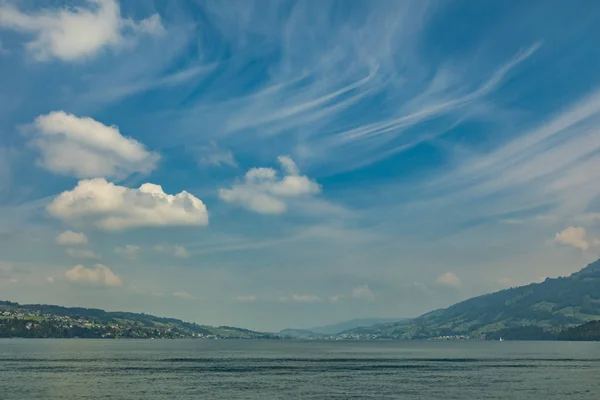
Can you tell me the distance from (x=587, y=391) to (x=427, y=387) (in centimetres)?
3445

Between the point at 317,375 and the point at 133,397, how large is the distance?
228 feet

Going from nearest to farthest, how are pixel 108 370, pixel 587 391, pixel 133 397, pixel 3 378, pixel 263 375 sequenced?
pixel 133 397 < pixel 587 391 < pixel 3 378 < pixel 263 375 < pixel 108 370

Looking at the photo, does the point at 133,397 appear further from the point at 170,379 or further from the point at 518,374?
the point at 518,374

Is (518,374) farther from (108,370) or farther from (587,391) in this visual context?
(108,370)

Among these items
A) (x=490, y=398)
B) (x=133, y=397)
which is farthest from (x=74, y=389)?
(x=490, y=398)

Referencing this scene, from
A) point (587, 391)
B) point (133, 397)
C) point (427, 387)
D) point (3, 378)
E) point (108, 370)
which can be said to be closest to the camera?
point (133, 397)

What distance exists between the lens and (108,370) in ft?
589

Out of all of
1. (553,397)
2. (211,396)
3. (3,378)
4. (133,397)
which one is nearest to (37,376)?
(3,378)

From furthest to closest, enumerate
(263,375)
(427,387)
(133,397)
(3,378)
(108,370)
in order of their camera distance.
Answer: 1. (108,370)
2. (263,375)
3. (3,378)
4. (427,387)
5. (133,397)

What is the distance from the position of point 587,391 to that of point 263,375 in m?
86.3

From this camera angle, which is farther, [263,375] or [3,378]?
Answer: [263,375]

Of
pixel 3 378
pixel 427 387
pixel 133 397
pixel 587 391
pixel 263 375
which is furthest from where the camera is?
pixel 263 375

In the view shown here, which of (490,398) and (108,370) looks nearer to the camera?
(490,398)

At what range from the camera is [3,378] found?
144 m
